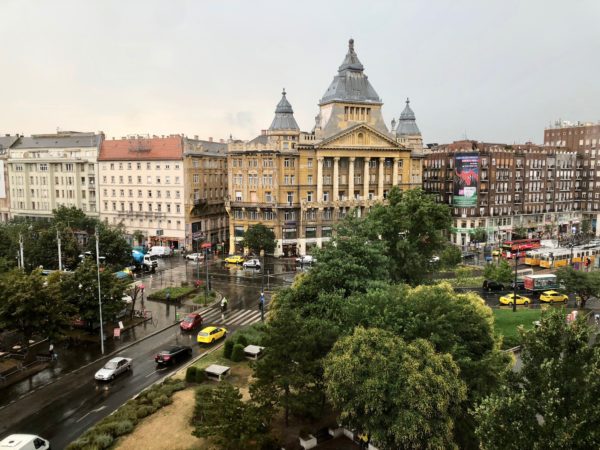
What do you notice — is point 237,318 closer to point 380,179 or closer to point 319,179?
point 319,179

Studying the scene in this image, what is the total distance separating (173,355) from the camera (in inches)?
1618

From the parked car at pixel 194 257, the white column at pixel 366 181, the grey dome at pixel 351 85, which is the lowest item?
the parked car at pixel 194 257

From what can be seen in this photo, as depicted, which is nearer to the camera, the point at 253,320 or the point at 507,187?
the point at 253,320

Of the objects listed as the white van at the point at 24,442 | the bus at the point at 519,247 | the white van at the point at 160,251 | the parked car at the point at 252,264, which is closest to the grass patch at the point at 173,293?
the parked car at the point at 252,264

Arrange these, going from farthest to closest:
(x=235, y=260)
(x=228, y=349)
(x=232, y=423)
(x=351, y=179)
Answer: (x=351, y=179) → (x=235, y=260) → (x=228, y=349) → (x=232, y=423)

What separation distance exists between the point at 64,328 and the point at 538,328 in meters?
39.6

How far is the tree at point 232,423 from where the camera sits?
23.6 meters

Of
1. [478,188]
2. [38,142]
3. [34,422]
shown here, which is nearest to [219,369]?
[34,422]

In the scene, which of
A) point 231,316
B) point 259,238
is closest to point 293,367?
point 231,316

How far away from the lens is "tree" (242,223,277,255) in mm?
85312

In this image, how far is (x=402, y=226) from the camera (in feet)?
171

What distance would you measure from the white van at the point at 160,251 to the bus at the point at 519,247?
60619mm

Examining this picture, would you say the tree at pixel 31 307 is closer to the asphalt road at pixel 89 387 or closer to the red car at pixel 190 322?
the asphalt road at pixel 89 387

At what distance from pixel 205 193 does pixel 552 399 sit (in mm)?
87896
